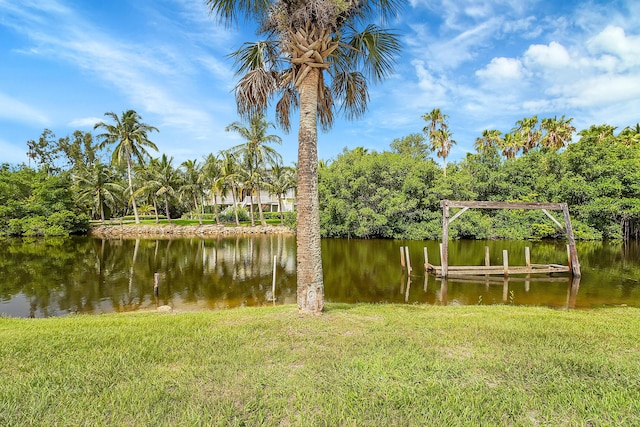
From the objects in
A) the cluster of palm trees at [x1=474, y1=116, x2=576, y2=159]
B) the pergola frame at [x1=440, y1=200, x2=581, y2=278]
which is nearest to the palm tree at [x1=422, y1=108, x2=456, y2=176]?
the cluster of palm trees at [x1=474, y1=116, x2=576, y2=159]

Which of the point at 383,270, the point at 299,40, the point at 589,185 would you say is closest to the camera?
the point at 299,40

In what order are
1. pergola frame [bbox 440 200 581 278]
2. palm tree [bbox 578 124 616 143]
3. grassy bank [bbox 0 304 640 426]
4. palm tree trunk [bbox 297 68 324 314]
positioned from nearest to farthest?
grassy bank [bbox 0 304 640 426], palm tree trunk [bbox 297 68 324 314], pergola frame [bbox 440 200 581 278], palm tree [bbox 578 124 616 143]

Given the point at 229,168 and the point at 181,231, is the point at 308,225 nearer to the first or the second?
the point at 229,168

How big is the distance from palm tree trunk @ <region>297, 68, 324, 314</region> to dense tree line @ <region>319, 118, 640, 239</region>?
2831 centimetres

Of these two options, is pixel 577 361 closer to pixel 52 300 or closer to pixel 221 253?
pixel 52 300

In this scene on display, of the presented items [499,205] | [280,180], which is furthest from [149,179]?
[499,205]

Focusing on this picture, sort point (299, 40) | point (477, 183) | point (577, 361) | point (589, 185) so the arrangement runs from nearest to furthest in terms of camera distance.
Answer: point (577, 361) < point (299, 40) < point (589, 185) < point (477, 183)

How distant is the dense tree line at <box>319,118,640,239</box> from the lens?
32438 millimetres

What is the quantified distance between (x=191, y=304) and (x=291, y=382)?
10.1 m

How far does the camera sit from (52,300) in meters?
12.8

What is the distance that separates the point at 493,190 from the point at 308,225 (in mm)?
37155

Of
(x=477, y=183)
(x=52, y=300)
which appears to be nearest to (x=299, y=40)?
(x=52, y=300)

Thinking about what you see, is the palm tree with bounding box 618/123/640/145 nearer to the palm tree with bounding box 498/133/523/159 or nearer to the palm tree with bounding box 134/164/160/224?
the palm tree with bounding box 498/133/523/159

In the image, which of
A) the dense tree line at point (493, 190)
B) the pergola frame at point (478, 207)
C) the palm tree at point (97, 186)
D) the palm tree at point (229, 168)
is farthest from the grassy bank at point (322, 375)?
the palm tree at point (97, 186)
